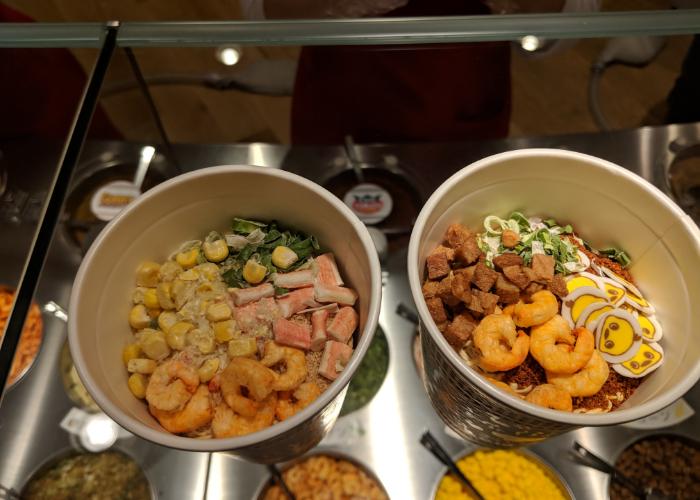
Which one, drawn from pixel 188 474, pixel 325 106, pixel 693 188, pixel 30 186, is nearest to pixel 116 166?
pixel 30 186

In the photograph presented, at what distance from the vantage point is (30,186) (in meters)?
1.17

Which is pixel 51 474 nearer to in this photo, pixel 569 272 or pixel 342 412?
pixel 342 412

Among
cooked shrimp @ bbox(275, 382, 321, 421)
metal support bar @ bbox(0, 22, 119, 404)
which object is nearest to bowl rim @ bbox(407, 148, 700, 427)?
cooked shrimp @ bbox(275, 382, 321, 421)

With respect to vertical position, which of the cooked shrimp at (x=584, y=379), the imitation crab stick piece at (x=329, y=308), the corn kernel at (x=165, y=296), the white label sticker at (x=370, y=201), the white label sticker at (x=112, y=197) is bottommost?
the cooked shrimp at (x=584, y=379)

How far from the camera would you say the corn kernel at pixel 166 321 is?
761 millimetres

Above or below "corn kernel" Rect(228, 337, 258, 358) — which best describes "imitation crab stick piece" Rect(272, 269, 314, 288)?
above

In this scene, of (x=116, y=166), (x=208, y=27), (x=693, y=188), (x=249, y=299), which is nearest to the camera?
(x=249, y=299)

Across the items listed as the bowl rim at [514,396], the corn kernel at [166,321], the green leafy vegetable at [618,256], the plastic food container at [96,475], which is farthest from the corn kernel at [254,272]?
the green leafy vegetable at [618,256]

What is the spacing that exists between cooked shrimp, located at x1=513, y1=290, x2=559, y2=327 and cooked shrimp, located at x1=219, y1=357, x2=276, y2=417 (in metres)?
0.34

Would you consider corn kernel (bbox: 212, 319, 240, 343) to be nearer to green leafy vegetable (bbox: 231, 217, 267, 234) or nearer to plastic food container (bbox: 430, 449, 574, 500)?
green leafy vegetable (bbox: 231, 217, 267, 234)

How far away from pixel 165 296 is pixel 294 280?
7.3 inches

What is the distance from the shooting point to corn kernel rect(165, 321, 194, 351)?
0.74 meters

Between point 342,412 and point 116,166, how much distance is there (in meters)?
0.76

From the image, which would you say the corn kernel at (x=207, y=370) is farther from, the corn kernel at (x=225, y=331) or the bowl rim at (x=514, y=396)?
the bowl rim at (x=514, y=396)
